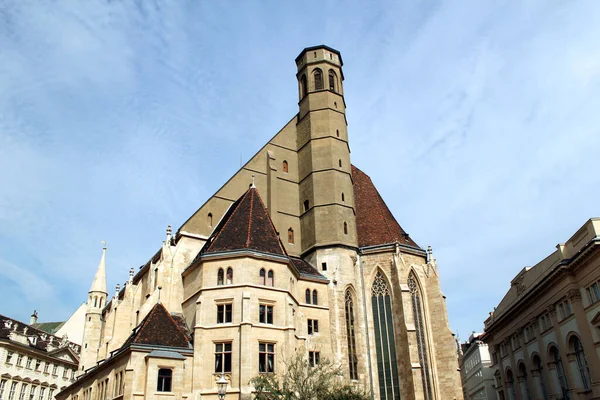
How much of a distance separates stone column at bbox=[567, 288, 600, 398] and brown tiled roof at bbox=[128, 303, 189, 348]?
2164cm

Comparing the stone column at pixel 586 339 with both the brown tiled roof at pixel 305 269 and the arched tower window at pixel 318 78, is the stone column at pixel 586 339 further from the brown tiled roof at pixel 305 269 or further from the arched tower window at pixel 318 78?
the arched tower window at pixel 318 78

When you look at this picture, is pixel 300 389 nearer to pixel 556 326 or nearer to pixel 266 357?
pixel 266 357

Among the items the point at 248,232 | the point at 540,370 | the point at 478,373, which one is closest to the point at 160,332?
the point at 248,232

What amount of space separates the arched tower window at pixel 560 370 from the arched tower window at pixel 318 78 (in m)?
25.4

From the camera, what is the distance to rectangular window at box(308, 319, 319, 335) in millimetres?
32781

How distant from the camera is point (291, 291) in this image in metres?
31.4

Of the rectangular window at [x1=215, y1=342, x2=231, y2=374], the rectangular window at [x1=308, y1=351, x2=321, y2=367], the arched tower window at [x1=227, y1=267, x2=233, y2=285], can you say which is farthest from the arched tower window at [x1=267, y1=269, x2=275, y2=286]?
the rectangular window at [x1=308, y1=351, x2=321, y2=367]

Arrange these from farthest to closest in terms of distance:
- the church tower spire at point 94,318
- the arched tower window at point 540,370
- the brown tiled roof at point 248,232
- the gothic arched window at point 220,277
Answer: the church tower spire at point 94,318
the arched tower window at point 540,370
the brown tiled roof at point 248,232
the gothic arched window at point 220,277

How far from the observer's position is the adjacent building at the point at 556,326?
1142 inches

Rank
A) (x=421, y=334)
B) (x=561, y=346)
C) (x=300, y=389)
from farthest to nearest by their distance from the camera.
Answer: (x=421, y=334), (x=561, y=346), (x=300, y=389)

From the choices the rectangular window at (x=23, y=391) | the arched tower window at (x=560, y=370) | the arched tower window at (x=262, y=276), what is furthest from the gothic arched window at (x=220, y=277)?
the rectangular window at (x=23, y=391)

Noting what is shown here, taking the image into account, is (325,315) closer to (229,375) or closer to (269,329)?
(269,329)

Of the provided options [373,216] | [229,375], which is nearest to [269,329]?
[229,375]

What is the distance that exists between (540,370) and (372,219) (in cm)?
1592
